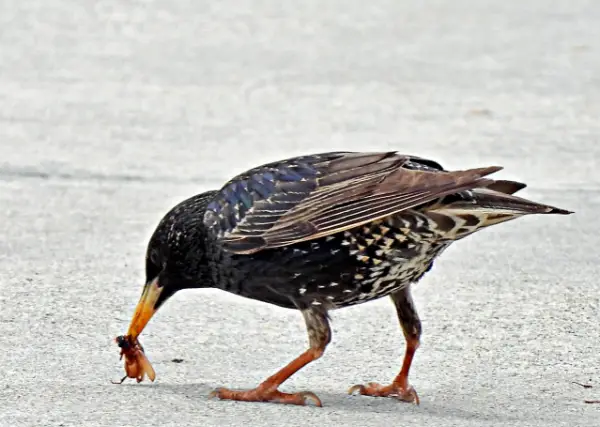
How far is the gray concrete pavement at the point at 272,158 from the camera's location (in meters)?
5.22

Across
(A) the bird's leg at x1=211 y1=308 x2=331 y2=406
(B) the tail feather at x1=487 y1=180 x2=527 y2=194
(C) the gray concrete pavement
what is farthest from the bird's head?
(B) the tail feather at x1=487 y1=180 x2=527 y2=194

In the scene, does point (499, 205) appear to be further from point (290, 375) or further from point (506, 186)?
point (290, 375)

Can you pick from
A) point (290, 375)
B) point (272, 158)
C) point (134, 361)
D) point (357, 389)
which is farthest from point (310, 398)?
point (272, 158)

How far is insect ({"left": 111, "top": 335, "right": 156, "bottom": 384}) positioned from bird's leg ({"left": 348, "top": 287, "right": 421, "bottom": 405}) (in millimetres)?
753

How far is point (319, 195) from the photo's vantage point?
514cm

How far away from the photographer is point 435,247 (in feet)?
16.4

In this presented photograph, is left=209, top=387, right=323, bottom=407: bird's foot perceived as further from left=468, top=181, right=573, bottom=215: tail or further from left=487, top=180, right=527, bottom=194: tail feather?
left=487, top=180, right=527, bottom=194: tail feather

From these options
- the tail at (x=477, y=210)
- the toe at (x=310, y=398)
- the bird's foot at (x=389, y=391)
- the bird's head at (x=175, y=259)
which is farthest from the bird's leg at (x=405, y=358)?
the bird's head at (x=175, y=259)

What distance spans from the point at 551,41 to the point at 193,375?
7736mm

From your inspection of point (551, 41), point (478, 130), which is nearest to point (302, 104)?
point (478, 130)

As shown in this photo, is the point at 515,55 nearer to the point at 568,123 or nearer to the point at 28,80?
the point at 568,123

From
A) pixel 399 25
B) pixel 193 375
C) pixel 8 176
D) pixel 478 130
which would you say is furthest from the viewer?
pixel 399 25

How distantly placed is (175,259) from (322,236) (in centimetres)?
61

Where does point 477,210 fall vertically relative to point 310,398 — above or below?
above
